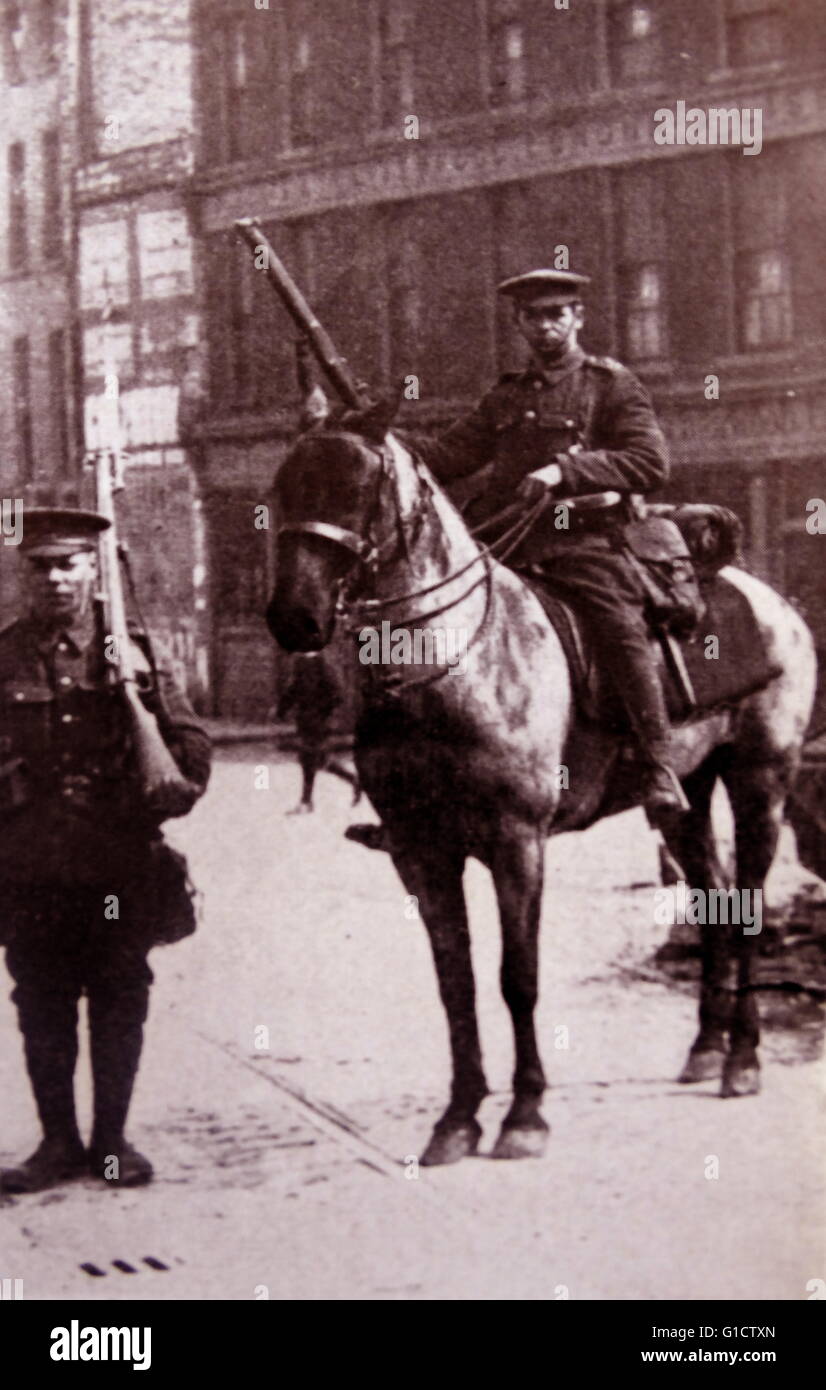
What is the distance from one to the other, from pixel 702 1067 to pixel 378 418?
2.10 meters

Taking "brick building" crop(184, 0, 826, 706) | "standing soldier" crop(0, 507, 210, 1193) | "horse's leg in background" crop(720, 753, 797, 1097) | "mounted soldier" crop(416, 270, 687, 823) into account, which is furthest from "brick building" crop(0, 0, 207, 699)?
"horse's leg in background" crop(720, 753, 797, 1097)

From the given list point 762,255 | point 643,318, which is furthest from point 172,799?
point 762,255

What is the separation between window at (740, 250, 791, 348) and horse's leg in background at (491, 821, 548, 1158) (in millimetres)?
1642

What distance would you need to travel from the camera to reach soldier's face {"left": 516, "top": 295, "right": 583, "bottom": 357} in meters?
5.33

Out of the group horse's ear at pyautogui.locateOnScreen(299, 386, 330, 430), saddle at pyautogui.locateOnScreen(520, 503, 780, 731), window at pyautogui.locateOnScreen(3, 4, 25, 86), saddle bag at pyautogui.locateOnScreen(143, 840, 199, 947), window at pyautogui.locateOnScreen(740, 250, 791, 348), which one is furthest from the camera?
window at pyautogui.locateOnScreen(3, 4, 25, 86)

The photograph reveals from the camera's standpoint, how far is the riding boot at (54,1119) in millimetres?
5410

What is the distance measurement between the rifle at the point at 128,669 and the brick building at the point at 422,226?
0.65 feet

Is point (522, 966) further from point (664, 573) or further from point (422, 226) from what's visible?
point (422, 226)

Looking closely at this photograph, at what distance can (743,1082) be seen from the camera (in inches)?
210

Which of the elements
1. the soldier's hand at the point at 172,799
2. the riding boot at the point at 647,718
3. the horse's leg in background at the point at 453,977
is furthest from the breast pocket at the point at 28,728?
the riding boot at the point at 647,718

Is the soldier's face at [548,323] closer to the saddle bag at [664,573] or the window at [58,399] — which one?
the saddle bag at [664,573]

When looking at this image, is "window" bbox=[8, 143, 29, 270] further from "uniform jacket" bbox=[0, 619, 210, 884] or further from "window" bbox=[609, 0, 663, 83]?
"window" bbox=[609, 0, 663, 83]

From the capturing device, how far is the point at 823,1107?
5.27m
